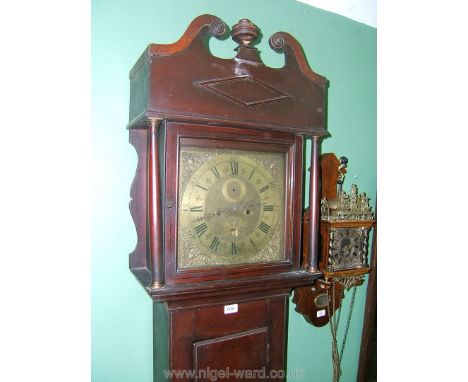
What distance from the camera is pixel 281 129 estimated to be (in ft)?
3.30

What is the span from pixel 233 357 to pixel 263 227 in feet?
1.44

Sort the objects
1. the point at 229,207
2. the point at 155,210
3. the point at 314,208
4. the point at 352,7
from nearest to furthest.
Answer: the point at 155,210, the point at 229,207, the point at 314,208, the point at 352,7

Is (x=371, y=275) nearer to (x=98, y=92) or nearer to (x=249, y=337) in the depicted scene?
(x=249, y=337)

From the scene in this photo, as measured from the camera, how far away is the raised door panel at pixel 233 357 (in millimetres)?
969

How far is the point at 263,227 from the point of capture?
1029mm

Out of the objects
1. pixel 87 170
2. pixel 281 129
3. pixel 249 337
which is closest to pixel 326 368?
pixel 249 337

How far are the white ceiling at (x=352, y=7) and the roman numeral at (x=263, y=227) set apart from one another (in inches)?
43.9

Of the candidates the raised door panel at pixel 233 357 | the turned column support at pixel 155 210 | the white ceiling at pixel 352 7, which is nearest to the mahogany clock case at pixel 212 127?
the turned column support at pixel 155 210

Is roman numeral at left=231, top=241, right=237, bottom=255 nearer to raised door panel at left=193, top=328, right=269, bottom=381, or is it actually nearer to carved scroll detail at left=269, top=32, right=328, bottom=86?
raised door panel at left=193, top=328, right=269, bottom=381

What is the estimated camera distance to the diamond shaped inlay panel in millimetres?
922

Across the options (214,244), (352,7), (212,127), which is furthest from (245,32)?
(352,7)

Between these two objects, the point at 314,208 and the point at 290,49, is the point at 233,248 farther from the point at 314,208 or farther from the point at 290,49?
the point at 290,49

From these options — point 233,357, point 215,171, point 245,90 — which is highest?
point 245,90

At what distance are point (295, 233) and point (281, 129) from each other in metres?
0.36
